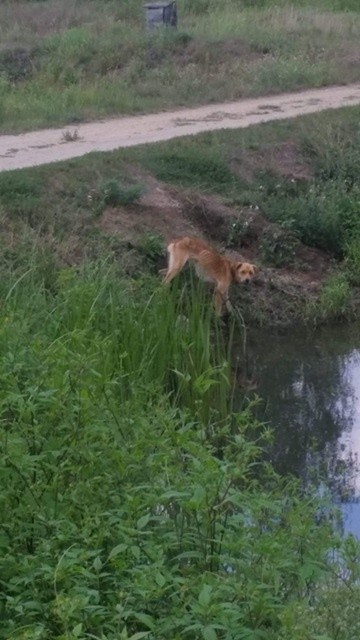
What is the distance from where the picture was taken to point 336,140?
59.5ft

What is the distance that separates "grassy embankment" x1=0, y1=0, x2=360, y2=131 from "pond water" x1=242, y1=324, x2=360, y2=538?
5336 mm

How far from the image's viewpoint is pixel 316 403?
12.1 metres

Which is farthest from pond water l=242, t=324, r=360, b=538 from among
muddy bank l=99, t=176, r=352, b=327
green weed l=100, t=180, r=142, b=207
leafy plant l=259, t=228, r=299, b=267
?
green weed l=100, t=180, r=142, b=207

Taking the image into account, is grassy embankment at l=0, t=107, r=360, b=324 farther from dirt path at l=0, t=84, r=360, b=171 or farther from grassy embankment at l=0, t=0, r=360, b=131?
grassy embankment at l=0, t=0, r=360, b=131

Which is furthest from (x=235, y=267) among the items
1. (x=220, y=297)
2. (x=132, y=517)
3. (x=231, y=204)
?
(x=132, y=517)

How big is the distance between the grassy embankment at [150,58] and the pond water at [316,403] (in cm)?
534

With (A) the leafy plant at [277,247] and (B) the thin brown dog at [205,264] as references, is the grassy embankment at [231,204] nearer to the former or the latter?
(A) the leafy plant at [277,247]

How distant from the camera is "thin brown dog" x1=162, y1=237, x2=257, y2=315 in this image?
1328cm

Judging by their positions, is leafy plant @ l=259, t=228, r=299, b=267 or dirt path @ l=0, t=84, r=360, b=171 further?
dirt path @ l=0, t=84, r=360, b=171

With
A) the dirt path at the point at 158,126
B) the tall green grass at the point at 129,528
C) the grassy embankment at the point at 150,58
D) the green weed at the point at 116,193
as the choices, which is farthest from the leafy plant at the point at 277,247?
the tall green grass at the point at 129,528

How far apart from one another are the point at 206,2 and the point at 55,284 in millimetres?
19817

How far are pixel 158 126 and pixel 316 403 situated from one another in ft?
22.9

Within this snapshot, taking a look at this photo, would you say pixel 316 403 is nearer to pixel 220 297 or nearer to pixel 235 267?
pixel 220 297

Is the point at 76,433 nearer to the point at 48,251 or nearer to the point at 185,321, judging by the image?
the point at 185,321
